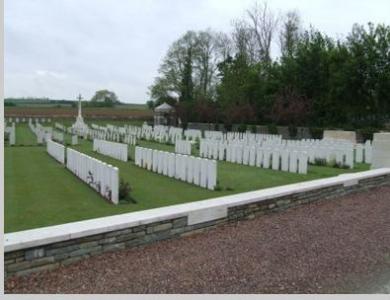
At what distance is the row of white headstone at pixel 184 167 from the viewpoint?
980 centimetres

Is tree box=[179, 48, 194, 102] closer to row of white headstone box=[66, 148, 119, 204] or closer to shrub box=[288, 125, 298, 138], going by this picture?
shrub box=[288, 125, 298, 138]

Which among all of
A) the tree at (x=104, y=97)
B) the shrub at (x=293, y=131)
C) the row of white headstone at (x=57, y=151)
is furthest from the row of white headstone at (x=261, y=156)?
the tree at (x=104, y=97)

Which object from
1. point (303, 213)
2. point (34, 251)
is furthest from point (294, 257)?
point (34, 251)

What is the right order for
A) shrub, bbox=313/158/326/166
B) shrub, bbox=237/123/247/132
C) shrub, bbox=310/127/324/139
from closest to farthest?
shrub, bbox=313/158/326/166 → shrub, bbox=310/127/324/139 → shrub, bbox=237/123/247/132

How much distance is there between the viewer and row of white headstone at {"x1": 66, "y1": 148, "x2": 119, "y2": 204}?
26.7 feet

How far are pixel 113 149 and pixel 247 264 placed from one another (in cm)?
1189

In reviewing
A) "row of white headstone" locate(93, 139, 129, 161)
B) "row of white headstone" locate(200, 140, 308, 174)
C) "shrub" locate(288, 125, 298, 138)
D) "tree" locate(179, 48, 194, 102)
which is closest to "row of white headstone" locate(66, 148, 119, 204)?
"row of white headstone" locate(93, 139, 129, 161)

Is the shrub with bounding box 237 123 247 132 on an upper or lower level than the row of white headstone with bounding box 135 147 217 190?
upper

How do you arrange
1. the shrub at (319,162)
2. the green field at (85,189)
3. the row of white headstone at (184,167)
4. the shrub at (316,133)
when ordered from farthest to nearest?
the shrub at (316,133), the shrub at (319,162), the row of white headstone at (184,167), the green field at (85,189)

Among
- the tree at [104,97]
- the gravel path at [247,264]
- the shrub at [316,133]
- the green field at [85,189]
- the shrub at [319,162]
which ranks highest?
the tree at [104,97]

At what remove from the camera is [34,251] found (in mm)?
4836

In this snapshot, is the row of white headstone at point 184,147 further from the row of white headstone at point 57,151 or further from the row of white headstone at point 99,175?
the row of white headstone at point 99,175

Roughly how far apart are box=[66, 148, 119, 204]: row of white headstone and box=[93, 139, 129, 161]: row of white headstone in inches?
141

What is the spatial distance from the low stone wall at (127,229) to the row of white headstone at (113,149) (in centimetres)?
805
